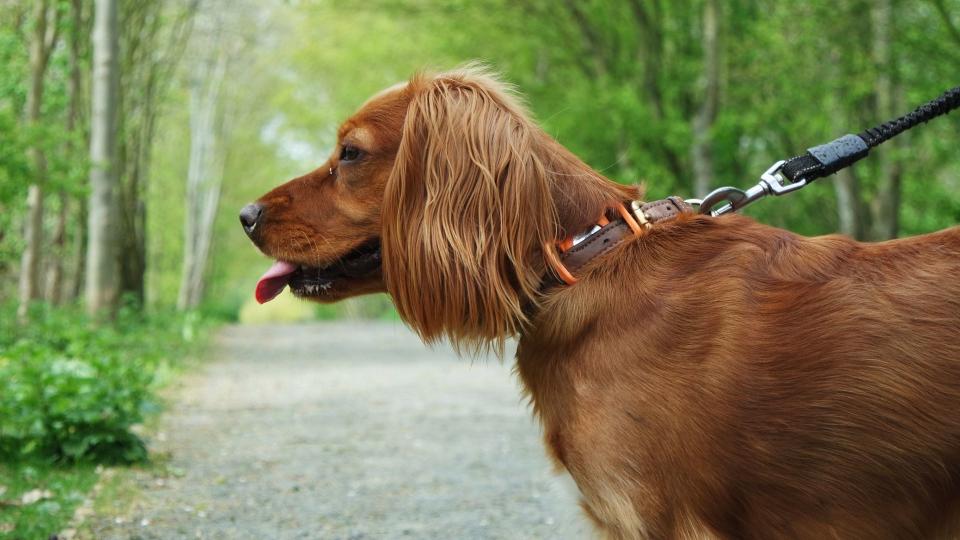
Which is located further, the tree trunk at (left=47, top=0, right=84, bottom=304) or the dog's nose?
the tree trunk at (left=47, top=0, right=84, bottom=304)

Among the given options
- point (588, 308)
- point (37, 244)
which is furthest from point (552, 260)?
point (37, 244)

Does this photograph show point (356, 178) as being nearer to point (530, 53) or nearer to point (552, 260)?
point (552, 260)

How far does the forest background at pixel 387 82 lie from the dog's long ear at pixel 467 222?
64cm

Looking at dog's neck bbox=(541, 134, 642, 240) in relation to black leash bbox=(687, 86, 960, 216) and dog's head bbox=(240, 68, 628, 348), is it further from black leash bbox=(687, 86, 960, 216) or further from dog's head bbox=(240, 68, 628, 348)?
black leash bbox=(687, 86, 960, 216)

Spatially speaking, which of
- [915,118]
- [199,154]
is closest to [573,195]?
[915,118]

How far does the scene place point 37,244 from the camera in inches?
639

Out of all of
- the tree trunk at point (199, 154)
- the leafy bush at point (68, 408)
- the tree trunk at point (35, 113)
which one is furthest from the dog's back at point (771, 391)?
the tree trunk at point (199, 154)

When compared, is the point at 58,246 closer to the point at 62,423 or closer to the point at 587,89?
the point at 587,89

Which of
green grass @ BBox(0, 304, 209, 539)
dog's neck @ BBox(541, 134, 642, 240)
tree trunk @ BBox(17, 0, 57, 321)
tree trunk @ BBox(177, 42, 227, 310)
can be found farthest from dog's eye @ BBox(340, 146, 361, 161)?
tree trunk @ BBox(177, 42, 227, 310)

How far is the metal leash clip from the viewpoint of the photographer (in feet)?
11.8

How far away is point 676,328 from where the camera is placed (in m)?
2.99

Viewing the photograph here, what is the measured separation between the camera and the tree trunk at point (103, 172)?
49.5 ft

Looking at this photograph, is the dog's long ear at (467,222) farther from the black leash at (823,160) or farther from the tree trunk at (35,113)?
the tree trunk at (35,113)

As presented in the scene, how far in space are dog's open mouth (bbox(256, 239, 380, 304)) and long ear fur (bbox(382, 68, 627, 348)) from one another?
21 cm
